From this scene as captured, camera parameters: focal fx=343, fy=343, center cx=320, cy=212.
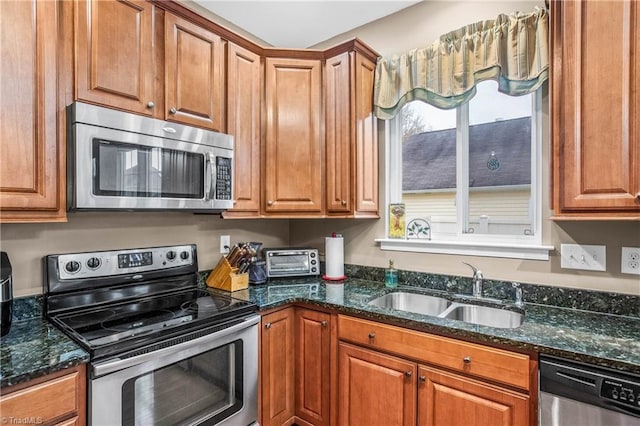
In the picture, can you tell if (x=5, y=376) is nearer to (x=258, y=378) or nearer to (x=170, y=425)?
(x=170, y=425)

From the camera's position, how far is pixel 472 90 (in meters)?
1.96

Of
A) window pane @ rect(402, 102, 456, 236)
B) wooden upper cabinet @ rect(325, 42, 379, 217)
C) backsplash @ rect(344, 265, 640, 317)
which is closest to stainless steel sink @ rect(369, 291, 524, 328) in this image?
backsplash @ rect(344, 265, 640, 317)

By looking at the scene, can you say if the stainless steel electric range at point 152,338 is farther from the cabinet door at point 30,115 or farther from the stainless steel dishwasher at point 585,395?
the stainless steel dishwasher at point 585,395

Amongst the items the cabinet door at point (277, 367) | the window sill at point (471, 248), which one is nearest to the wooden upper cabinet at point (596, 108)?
the window sill at point (471, 248)

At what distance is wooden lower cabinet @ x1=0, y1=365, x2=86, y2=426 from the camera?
39.7 inches

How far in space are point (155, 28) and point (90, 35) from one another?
12.6 inches

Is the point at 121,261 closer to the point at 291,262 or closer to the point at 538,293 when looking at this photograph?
the point at 291,262

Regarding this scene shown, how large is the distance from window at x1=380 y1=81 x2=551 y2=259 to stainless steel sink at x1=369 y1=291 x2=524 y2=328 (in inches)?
12.0

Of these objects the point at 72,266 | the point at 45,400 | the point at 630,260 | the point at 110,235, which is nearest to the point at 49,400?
the point at 45,400

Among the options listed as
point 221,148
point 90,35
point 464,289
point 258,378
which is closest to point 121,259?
point 221,148

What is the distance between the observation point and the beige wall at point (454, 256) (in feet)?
5.26

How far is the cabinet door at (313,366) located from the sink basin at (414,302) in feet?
1.14

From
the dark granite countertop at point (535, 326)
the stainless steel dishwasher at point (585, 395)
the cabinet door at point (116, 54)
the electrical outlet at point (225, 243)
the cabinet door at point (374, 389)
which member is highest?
the cabinet door at point (116, 54)

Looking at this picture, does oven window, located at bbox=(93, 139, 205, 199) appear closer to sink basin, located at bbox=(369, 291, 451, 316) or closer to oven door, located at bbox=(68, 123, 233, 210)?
oven door, located at bbox=(68, 123, 233, 210)
